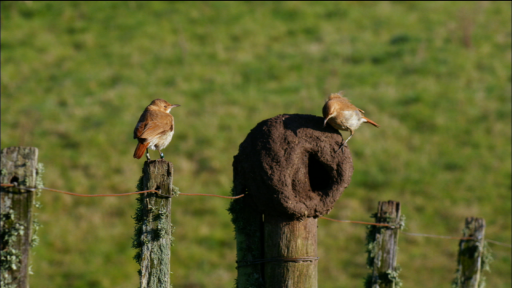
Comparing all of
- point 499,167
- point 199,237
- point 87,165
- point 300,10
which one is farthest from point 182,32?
point 499,167

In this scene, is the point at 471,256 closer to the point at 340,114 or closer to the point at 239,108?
the point at 340,114

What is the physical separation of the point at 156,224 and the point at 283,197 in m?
0.92

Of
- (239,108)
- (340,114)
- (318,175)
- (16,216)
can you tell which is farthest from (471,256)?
(239,108)

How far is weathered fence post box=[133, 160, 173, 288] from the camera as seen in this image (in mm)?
3395

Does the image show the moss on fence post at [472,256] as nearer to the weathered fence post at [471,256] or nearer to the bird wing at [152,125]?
the weathered fence post at [471,256]

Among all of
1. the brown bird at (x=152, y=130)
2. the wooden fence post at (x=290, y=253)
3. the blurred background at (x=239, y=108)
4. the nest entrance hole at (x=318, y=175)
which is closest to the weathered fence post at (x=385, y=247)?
the nest entrance hole at (x=318, y=175)

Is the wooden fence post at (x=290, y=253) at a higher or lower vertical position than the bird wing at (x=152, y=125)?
lower

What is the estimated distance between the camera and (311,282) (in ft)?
12.4

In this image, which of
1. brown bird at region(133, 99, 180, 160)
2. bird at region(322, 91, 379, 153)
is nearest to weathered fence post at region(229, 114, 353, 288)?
bird at region(322, 91, 379, 153)

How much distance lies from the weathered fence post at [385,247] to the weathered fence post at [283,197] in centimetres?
75

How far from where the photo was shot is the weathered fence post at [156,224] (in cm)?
339

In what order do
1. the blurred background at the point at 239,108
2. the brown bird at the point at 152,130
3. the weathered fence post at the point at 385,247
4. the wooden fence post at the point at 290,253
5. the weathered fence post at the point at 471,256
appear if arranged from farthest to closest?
the blurred background at the point at 239,108 → the weathered fence post at the point at 471,256 → the brown bird at the point at 152,130 → the weathered fence post at the point at 385,247 → the wooden fence post at the point at 290,253

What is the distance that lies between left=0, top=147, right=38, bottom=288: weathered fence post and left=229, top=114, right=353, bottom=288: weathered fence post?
1598 millimetres

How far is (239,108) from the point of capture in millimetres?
15031
